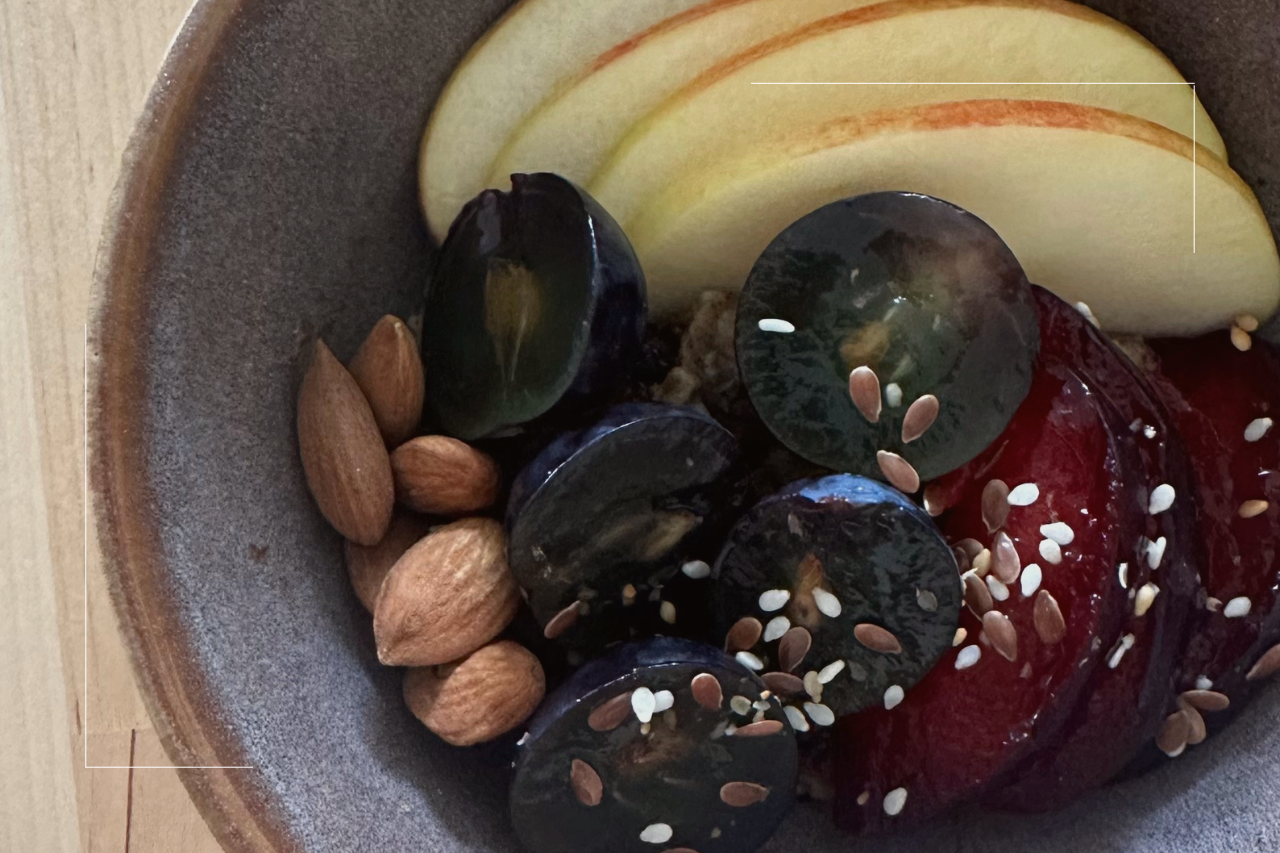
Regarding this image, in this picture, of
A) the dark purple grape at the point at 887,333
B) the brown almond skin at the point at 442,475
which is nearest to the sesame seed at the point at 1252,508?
the dark purple grape at the point at 887,333

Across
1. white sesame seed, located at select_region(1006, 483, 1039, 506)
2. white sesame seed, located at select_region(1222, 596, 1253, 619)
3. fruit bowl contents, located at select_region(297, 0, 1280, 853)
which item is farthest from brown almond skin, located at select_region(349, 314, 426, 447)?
white sesame seed, located at select_region(1222, 596, 1253, 619)

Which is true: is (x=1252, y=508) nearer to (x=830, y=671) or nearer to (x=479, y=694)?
(x=830, y=671)

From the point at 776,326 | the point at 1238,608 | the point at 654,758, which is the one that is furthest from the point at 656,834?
the point at 1238,608

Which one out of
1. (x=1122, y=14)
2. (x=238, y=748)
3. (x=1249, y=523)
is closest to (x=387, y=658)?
(x=238, y=748)

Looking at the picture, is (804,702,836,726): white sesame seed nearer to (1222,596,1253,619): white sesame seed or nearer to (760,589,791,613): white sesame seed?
(760,589,791,613): white sesame seed

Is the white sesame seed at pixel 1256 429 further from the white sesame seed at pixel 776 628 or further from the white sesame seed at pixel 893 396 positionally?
the white sesame seed at pixel 776 628

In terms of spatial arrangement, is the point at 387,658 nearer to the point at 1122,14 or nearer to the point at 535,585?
the point at 535,585
